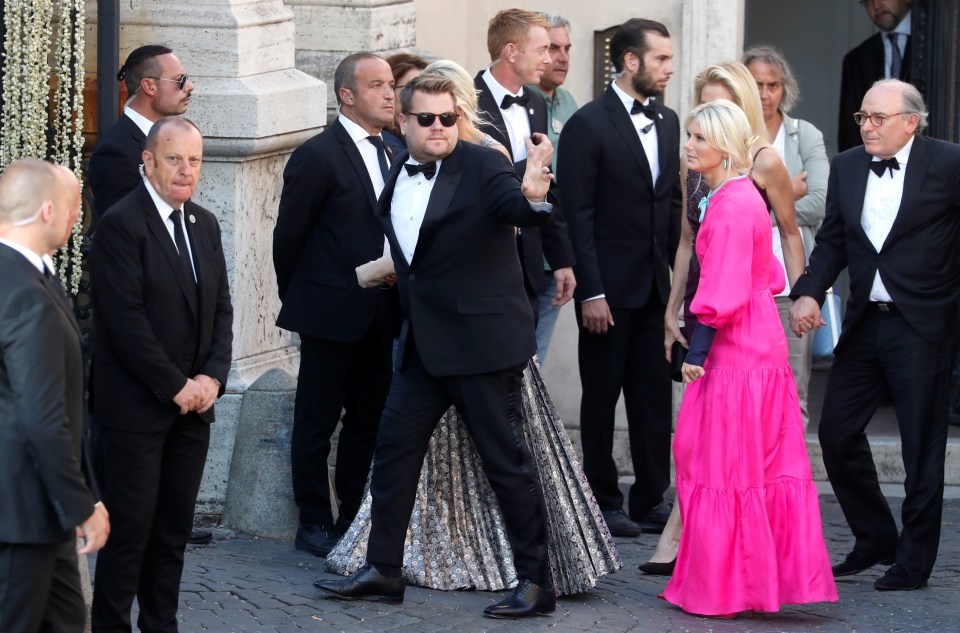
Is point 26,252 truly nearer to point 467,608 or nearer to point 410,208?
point 410,208

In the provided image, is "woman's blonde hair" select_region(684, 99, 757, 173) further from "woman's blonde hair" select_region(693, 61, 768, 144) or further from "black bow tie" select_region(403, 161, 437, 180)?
"black bow tie" select_region(403, 161, 437, 180)

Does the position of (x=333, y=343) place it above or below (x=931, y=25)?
below

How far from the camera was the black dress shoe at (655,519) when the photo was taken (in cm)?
773

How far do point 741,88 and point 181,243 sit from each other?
2534 millimetres

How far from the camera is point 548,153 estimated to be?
219 inches

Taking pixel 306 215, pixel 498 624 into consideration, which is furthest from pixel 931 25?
pixel 498 624

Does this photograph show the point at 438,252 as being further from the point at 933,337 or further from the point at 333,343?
the point at 933,337

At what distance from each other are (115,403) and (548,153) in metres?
1.59

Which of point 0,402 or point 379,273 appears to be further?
point 379,273

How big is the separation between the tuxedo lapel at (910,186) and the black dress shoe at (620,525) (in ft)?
5.74

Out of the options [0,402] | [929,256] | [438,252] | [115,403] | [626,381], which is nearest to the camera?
[0,402]

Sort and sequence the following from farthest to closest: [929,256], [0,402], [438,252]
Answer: [929,256] → [438,252] → [0,402]

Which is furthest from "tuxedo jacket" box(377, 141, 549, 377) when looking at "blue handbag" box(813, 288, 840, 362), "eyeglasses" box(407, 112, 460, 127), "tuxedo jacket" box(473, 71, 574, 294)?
"blue handbag" box(813, 288, 840, 362)

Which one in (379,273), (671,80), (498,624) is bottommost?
(498,624)
